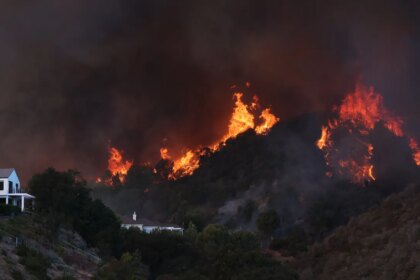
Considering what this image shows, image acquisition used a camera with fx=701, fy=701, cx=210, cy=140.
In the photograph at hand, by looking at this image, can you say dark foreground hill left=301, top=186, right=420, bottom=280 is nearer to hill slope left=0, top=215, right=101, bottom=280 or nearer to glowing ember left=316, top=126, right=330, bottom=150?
hill slope left=0, top=215, right=101, bottom=280

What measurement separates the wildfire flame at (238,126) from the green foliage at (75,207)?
7654 centimetres

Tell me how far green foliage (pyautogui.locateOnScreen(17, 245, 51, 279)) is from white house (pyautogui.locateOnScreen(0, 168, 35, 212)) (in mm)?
24470

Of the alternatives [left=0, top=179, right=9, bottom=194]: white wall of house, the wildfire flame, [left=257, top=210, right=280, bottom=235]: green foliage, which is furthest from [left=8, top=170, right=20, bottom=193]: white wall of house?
the wildfire flame

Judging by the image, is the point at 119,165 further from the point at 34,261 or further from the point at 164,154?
the point at 34,261

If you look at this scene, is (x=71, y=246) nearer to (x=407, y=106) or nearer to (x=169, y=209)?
(x=169, y=209)

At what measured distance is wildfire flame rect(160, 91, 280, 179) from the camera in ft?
Result: 535

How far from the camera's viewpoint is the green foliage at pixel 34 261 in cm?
5094

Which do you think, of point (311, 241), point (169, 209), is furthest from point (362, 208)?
point (169, 209)

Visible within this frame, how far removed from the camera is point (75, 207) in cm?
8656

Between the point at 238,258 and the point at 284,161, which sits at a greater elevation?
the point at 284,161

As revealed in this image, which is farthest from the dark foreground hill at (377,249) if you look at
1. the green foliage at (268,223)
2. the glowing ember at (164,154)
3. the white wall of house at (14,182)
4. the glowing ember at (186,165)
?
the glowing ember at (164,154)

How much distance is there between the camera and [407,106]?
150 m

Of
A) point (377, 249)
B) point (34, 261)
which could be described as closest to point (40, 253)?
point (34, 261)

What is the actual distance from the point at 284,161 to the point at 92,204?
7172 centimetres
